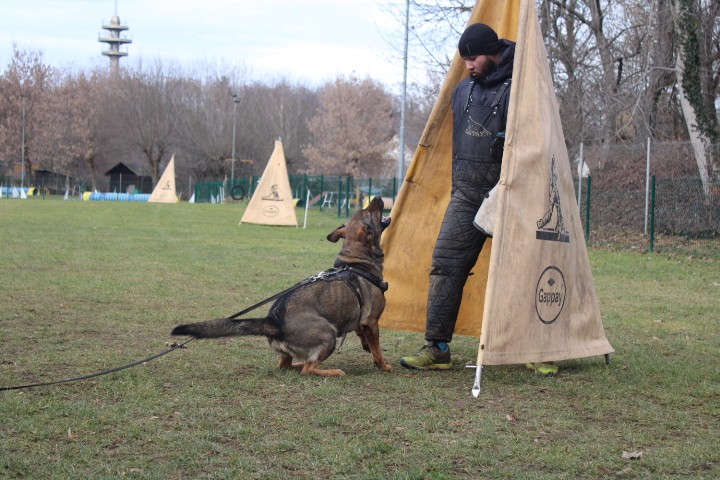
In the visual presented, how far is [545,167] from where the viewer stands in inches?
211

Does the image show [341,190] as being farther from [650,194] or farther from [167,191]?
[650,194]

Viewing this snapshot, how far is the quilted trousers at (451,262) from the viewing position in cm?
558

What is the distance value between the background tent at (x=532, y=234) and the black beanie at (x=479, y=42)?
23 cm

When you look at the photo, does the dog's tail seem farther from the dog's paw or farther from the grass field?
the dog's paw

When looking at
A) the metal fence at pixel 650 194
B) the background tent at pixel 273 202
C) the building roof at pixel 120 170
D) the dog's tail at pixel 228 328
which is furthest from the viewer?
the building roof at pixel 120 170

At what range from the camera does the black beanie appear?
214 inches

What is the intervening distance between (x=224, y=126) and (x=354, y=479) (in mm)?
77955

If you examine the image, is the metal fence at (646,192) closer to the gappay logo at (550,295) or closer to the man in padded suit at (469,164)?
the gappay logo at (550,295)

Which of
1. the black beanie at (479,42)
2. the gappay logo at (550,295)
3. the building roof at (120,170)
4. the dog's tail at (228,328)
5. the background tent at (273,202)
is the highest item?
the building roof at (120,170)

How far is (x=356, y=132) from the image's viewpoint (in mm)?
69688

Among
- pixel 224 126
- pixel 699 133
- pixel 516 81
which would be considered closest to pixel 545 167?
pixel 516 81

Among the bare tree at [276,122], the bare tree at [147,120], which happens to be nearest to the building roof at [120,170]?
the bare tree at [147,120]

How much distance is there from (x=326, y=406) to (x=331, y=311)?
97cm

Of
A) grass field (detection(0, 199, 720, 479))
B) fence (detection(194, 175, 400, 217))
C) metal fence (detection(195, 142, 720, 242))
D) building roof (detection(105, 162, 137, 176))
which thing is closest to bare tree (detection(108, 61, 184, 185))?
building roof (detection(105, 162, 137, 176))
